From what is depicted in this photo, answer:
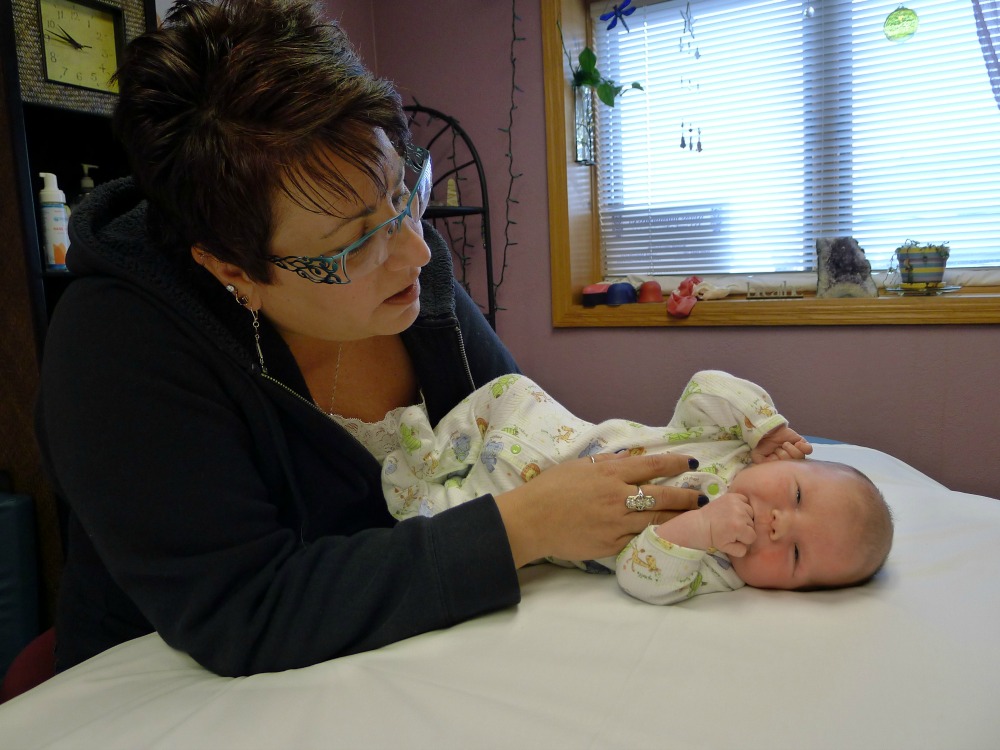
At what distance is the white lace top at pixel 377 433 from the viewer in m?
1.15

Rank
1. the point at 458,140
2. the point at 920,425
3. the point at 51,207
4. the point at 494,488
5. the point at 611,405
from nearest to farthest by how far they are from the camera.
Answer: the point at 494,488 < the point at 51,207 < the point at 920,425 < the point at 611,405 < the point at 458,140

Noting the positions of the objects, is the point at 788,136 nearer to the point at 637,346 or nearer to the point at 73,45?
the point at 637,346

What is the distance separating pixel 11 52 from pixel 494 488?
1.53 m

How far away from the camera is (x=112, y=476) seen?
29.6 inches

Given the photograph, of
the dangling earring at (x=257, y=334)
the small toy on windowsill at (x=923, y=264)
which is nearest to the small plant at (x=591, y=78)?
the small toy on windowsill at (x=923, y=264)

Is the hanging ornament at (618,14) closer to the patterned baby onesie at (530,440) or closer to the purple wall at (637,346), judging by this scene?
the purple wall at (637,346)

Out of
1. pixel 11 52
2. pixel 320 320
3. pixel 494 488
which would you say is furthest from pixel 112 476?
pixel 11 52

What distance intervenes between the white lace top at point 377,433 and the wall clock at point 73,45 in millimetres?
1224

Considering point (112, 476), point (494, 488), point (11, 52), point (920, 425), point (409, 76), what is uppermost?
point (409, 76)

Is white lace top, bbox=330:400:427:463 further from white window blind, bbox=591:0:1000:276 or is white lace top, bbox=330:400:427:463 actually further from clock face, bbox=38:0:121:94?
white window blind, bbox=591:0:1000:276

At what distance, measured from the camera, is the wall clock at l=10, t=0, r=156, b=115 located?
1.59m

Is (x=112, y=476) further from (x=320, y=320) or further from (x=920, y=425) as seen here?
(x=920, y=425)

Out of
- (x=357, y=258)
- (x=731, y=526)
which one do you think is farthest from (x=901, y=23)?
(x=357, y=258)

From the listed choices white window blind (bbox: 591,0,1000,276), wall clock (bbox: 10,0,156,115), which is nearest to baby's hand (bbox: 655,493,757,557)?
wall clock (bbox: 10,0,156,115)
